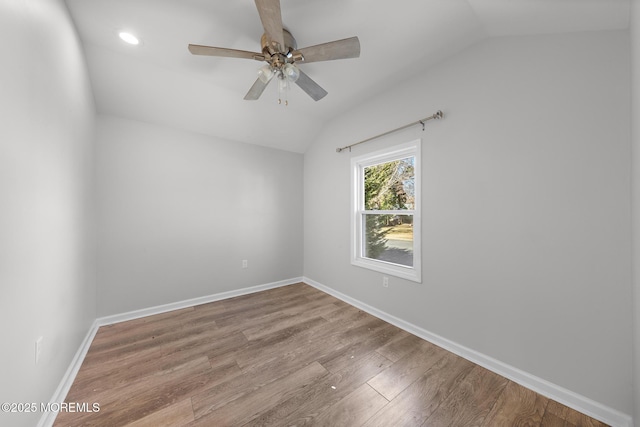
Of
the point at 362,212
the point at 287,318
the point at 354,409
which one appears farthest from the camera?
the point at 362,212

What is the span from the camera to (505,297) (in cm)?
171

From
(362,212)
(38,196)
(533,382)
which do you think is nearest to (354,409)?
(533,382)

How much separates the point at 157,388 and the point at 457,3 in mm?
3358

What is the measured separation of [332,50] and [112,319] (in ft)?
11.4

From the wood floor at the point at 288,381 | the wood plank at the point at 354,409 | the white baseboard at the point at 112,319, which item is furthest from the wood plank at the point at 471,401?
the white baseboard at the point at 112,319

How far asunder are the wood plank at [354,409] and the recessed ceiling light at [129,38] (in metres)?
→ 3.11

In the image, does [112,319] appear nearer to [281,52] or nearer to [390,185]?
[281,52]

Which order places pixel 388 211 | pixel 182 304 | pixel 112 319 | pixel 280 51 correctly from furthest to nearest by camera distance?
pixel 182 304
pixel 388 211
pixel 112 319
pixel 280 51

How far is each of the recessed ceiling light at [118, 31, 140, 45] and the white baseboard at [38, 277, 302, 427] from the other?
102 inches

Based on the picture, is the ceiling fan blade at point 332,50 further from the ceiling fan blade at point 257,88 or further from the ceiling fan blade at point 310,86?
the ceiling fan blade at point 257,88

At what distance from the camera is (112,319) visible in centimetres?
249

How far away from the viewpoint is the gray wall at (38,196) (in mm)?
934

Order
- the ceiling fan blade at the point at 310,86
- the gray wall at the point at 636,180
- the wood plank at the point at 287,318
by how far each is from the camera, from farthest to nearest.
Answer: the wood plank at the point at 287,318 < the ceiling fan blade at the point at 310,86 < the gray wall at the point at 636,180

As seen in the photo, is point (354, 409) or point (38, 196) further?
point (354, 409)
